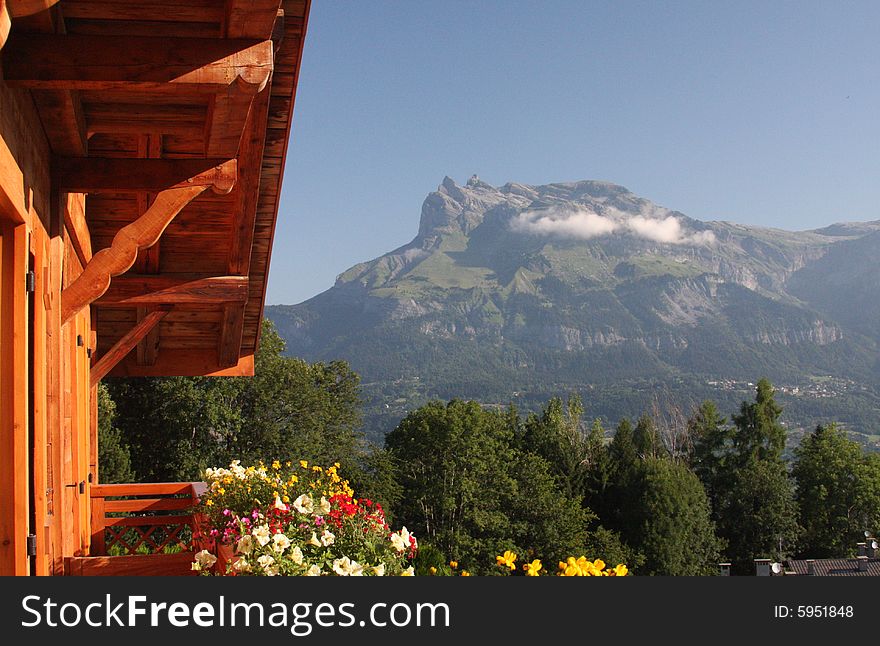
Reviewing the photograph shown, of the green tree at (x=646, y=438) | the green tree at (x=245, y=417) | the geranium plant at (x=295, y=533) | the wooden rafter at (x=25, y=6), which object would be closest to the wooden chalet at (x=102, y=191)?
the wooden rafter at (x=25, y=6)

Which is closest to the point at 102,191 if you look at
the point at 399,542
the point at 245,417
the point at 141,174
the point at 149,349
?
the point at 141,174

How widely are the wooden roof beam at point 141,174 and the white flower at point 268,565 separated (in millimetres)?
1854

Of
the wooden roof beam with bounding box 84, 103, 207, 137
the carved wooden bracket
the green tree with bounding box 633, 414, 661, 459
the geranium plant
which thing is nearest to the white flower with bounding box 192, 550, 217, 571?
the geranium plant

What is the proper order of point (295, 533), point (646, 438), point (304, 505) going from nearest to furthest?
point (295, 533) → point (304, 505) → point (646, 438)

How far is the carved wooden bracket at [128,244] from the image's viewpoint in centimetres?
420

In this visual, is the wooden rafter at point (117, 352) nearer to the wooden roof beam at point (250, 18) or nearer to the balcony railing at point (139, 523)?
the balcony railing at point (139, 523)

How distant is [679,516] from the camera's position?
36719 millimetres

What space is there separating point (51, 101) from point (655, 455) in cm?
4498

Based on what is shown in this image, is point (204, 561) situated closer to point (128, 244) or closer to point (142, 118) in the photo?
point (128, 244)

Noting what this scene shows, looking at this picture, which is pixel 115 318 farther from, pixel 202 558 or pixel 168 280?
pixel 202 558

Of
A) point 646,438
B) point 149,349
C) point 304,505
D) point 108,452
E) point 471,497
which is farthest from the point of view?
point 646,438

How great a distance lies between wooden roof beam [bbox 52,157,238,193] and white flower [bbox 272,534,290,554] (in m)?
1.77

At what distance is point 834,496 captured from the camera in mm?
41188

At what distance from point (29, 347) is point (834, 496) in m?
42.9
